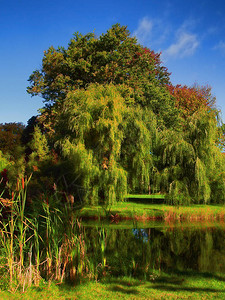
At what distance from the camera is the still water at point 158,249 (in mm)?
7094

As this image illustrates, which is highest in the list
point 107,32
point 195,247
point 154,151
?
point 107,32

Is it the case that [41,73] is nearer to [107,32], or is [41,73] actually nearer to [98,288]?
[107,32]

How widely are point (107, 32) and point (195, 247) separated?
1843 centimetres

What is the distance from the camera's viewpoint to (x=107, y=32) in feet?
76.8

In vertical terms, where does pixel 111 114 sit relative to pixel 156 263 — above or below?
above

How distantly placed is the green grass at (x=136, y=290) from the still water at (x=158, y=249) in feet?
1.78

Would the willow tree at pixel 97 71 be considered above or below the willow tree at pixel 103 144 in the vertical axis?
above

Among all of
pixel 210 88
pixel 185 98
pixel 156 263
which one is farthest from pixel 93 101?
pixel 210 88

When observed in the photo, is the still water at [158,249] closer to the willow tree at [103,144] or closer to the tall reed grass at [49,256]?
the tall reed grass at [49,256]

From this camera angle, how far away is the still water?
7.09 meters

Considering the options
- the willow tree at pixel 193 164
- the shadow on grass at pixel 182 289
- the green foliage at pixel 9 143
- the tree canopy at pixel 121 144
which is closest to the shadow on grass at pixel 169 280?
Result: the shadow on grass at pixel 182 289

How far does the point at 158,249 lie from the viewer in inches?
385

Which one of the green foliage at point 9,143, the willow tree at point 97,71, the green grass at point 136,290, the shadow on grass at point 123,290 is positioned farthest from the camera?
the green foliage at point 9,143

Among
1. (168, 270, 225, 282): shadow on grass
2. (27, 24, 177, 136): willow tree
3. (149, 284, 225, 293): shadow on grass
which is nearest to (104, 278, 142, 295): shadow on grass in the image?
(149, 284, 225, 293): shadow on grass
